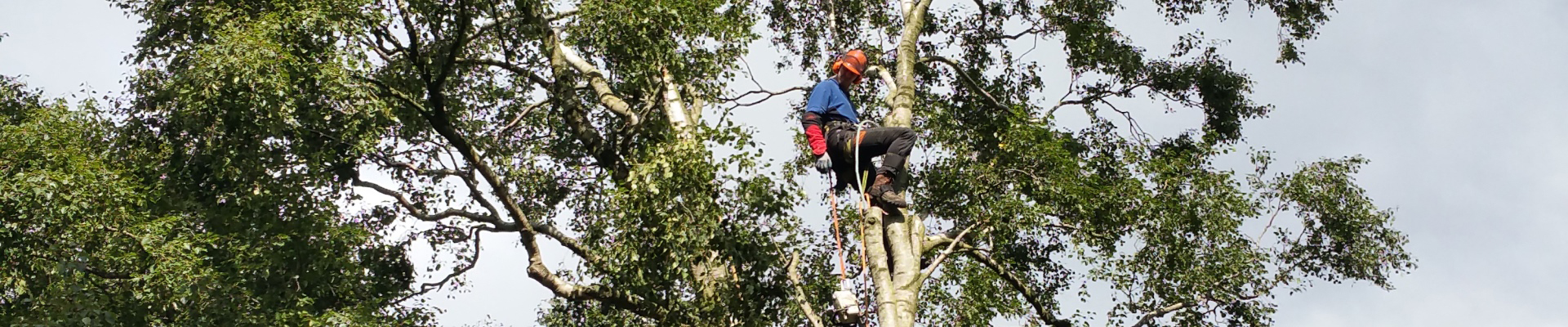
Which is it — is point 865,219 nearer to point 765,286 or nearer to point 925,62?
point 765,286

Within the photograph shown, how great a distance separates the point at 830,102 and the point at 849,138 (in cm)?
34

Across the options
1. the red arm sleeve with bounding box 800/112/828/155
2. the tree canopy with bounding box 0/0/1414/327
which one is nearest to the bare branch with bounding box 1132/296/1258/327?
the tree canopy with bounding box 0/0/1414/327

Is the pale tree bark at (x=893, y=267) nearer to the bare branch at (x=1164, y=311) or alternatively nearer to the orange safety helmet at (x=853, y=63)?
the orange safety helmet at (x=853, y=63)

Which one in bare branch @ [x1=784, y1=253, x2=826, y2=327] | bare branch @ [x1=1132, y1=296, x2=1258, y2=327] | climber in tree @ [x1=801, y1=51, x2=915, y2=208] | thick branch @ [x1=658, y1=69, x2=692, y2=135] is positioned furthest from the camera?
bare branch @ [x1=1132, y1=296, x2=1258, y2=327]

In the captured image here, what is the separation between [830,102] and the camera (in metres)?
8.40

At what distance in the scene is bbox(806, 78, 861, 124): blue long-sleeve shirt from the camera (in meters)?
8.31

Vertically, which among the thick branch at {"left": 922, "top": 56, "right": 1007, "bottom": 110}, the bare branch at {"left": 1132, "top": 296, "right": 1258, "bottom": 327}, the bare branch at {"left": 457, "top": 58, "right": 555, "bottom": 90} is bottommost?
the bare branch at {"left": 1132, "top": 296, "right": 1258, "bottom": 327}

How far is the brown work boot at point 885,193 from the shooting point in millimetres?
7621

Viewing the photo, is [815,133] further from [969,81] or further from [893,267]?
[969,81]

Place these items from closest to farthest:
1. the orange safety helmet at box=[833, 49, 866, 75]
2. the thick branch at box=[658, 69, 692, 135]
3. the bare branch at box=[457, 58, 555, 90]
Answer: the thick branch at box=[658, 69, 692, 135] < the orange safety helmet at box=[833, 49, 866, 75] < the bare branch at box=[457, 58, 555, 90]

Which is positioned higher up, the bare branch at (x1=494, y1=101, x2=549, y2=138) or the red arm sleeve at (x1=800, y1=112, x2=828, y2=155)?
the bare branch at (x1=494, y1=101, x2=549, y2=138)

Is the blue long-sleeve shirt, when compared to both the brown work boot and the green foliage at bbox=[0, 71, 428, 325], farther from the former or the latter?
the green foliage at bbox=[0, 71, 428, 325]

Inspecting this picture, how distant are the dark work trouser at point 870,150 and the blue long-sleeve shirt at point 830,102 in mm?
152

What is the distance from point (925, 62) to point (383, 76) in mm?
4764
